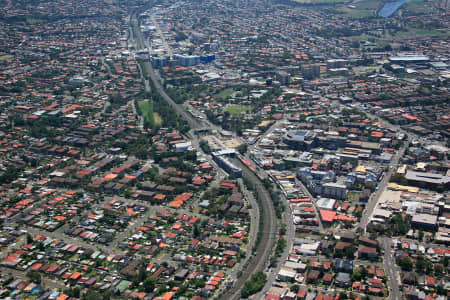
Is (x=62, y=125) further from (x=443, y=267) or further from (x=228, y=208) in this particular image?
(x=443, y=267)

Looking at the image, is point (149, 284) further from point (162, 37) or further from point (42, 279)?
point (162, 37)

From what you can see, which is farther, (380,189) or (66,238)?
(380,189)

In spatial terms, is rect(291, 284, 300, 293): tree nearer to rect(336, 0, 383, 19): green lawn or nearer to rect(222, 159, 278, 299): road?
rect(222, 159, 278, 299): road

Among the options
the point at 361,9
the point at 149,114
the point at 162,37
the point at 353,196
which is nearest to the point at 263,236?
the point at 353,196

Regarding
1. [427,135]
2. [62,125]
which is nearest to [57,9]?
[62,125]

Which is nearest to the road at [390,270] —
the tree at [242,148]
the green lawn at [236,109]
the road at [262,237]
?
Result: the road at [262,237]

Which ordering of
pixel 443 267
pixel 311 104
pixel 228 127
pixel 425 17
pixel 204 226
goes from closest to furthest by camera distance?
1. pixel 443 267
2. pixel 204 226
3. pixel 228 127
4. pixel 311 104
5. pixel 425 17
